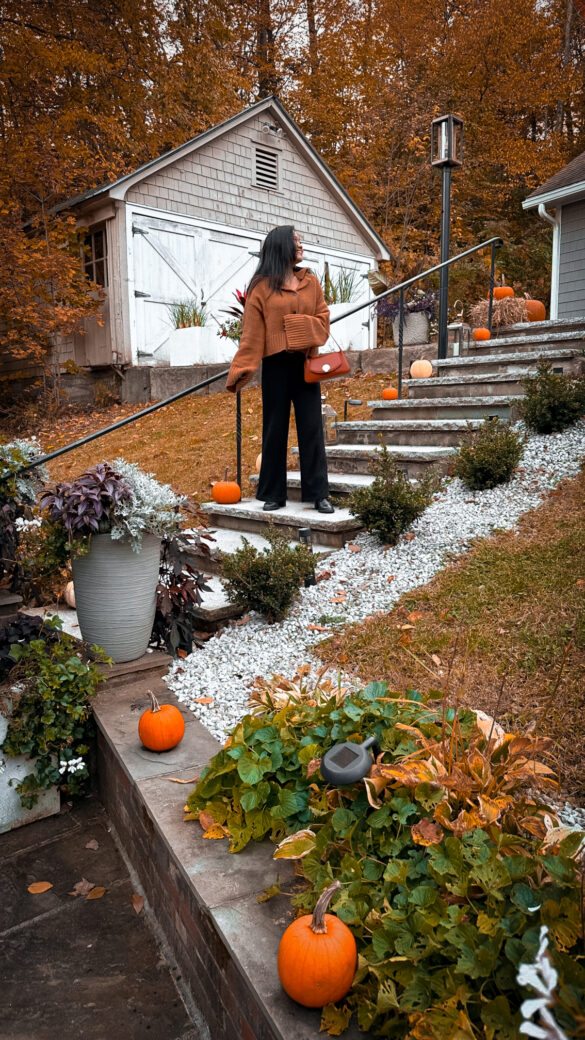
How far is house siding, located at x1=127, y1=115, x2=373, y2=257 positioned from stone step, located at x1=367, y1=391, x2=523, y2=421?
6408 mm

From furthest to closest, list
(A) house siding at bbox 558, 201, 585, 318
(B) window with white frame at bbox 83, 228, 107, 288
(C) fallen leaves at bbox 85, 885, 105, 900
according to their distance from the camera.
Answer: (B) window with white frame at bbox 83, 228, 107, 288
(A) house siding at bbox 558, 201, 585, 318
(C) fallen leaves at bbox 85, 885, 105, 900

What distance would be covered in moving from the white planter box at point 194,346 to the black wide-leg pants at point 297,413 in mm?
6150

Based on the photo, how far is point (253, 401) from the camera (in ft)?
27.6

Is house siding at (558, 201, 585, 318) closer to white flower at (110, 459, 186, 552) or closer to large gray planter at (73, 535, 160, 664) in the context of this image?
white flower at (110, 459, 186, 552)

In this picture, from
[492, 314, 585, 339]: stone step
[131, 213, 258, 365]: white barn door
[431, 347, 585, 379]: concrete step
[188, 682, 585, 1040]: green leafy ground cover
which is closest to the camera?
[188, 682, 585, 1040]: green leafy ground cover

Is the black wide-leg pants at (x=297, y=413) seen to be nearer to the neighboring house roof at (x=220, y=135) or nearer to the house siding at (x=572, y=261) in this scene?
the house siding at (x=572, y=261)

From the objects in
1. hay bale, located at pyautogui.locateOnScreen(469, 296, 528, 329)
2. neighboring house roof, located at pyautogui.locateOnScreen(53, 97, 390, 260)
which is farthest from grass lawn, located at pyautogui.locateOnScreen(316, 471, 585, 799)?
neighboring house roof, located at pyautogui.locateOnScreen(53, 97, 390, 260)

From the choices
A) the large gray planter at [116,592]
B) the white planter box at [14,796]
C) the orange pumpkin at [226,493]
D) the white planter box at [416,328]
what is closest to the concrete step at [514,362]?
the orange pumpkin at [226,493]

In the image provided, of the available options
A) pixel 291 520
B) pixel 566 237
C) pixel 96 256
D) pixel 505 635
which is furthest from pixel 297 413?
pixel 96 256

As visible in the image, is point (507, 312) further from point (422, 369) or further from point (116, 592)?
point (116, 592)

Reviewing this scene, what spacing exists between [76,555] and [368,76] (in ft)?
53.7

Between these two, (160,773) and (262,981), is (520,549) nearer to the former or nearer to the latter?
(160,773)

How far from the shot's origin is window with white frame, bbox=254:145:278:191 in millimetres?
11500

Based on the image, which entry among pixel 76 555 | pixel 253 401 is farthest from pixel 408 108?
pixel 76 555
